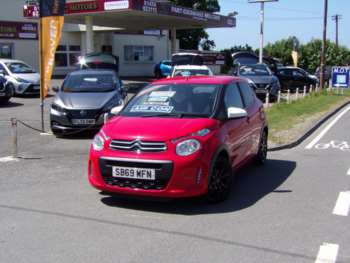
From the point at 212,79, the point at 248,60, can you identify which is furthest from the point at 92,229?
the point at 248,60

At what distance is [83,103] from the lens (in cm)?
1270

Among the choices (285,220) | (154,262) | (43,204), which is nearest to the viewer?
(154,262)

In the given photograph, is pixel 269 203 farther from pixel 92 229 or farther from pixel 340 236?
pixel 92 229

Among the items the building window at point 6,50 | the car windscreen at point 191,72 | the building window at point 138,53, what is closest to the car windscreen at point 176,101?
the car windscreen at point 191,72

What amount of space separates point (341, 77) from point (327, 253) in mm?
25561

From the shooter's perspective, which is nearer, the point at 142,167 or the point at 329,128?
the point at 142,167

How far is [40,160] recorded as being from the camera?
9883 mm

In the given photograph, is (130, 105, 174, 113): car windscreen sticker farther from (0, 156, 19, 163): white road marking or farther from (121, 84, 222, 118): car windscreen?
(0, 156, 19, 163): white road marking

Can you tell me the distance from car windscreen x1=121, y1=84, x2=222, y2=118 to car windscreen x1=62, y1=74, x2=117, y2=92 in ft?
20.3

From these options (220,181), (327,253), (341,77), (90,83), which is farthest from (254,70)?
(327,253)

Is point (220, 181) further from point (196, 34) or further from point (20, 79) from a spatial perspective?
point (196, 34)

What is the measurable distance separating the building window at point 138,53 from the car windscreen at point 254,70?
71.4 ft

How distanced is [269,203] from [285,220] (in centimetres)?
77

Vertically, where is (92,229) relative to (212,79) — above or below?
below
